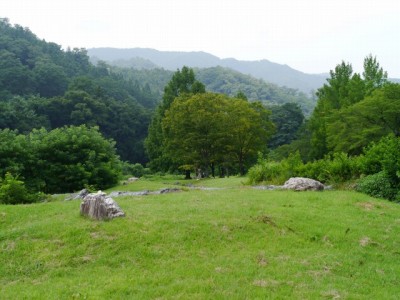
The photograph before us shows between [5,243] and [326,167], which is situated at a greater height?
[326,167]

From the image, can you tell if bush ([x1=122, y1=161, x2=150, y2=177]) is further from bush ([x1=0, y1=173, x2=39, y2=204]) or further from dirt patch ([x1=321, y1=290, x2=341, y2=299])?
dirt patch ([x1=321, y1=290, x2=341, y2=299])

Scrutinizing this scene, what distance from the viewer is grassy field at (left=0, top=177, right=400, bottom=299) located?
7152mm

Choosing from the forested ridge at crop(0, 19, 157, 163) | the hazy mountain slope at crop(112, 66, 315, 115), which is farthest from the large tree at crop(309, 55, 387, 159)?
the hazy mountain slope at crop(112, 66, 315, 115)

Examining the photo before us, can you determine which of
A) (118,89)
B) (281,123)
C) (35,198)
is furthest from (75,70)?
(35,198)

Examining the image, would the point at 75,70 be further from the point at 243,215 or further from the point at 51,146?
the point at 243,215

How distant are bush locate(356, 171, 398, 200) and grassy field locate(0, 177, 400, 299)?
240cm

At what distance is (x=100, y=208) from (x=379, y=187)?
10.8m

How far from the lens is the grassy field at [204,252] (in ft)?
23.5

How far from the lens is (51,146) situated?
75.9 feet

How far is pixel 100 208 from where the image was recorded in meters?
10.6

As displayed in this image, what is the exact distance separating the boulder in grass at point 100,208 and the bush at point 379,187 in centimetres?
1001

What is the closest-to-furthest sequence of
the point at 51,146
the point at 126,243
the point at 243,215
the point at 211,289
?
the point at 211,289
the point at 126,243
the point at 243,215
the point at 51,146

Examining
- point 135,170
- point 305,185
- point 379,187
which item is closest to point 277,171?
point 305,185

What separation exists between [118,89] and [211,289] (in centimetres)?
9635
